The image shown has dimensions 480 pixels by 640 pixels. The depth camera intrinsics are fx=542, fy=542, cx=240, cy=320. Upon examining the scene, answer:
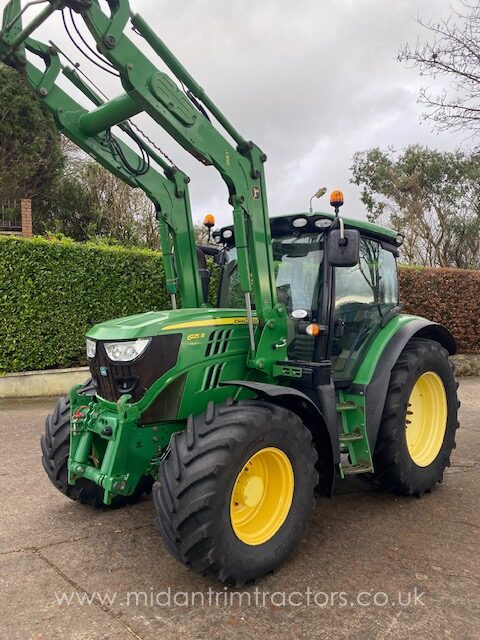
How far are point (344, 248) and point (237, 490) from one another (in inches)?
63.0

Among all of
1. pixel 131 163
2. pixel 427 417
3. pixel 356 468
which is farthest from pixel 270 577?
pixel 131 163

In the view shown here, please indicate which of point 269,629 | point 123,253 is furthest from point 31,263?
point 269,629

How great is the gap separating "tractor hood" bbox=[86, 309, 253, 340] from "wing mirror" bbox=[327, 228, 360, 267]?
72cm

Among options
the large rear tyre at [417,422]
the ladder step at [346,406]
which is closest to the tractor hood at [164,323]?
the ladder step at [346,406]

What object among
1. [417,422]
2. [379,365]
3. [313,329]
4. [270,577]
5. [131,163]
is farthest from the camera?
[417,422]

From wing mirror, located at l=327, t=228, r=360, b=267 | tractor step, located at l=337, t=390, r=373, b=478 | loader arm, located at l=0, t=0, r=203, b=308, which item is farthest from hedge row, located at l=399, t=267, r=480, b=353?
wing mirror, located at l=327, t=228, r=360, b=267

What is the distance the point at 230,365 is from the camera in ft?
11.4

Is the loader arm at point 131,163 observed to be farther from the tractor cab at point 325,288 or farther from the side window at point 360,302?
the side window at point 360,302

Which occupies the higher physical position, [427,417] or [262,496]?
[427,417]

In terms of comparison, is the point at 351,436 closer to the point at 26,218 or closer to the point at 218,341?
the point at 218,341

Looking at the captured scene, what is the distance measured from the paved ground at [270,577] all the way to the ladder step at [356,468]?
1.17ft

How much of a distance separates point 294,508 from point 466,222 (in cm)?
1849

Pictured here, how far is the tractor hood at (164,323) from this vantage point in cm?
319

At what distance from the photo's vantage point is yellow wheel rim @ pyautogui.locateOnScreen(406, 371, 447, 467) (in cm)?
442
